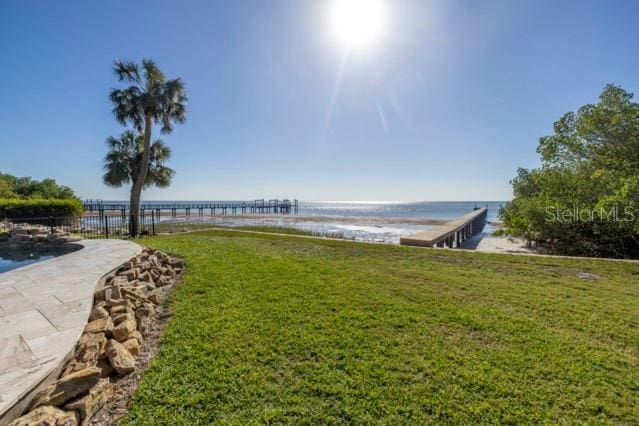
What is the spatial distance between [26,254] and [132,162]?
323 inches

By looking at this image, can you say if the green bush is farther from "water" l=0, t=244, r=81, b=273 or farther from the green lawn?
the green lawn

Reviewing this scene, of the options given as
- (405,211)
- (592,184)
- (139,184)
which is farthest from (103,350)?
(405,211)

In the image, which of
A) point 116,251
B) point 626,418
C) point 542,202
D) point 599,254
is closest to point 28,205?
point 116,251

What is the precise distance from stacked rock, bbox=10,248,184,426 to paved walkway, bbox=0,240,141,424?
111 mm

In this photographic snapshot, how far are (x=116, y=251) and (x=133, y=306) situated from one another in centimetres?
348

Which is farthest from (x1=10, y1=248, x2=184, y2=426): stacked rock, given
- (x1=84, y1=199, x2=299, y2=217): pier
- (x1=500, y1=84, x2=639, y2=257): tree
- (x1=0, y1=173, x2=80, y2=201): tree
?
(x1=0, y1=173, x2=80, y2=201): tree

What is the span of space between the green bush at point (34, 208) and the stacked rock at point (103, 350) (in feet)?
46.4

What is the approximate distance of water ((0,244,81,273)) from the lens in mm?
5496

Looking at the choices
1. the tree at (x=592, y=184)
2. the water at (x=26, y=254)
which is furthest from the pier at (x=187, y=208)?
the tree at (x=592, y=184)

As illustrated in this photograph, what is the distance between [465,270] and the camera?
569 cm

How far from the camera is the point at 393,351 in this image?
8.71 ft

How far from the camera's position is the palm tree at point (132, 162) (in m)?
13.5

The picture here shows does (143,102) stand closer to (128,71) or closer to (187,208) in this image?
(128,71)

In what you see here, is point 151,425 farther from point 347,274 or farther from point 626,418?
point 347,274
